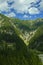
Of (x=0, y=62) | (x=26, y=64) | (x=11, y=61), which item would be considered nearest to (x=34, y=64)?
(x=26, y=64)

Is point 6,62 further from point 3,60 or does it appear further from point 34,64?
point 34,64

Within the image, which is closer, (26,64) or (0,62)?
(0,62)

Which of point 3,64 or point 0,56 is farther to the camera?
point 0,56

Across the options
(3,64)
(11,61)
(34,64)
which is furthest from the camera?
(34,64)

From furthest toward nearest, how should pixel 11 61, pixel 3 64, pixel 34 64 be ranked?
pixel 34 64 < pixel 11 61 < pixel 3 64

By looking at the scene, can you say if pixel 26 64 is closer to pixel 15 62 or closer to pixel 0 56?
pixel 15 62

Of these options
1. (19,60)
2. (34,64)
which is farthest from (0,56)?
(34,64)

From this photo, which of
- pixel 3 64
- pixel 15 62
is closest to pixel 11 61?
pixel 15 62

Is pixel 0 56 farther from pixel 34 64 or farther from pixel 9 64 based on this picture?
pixel 34 64
